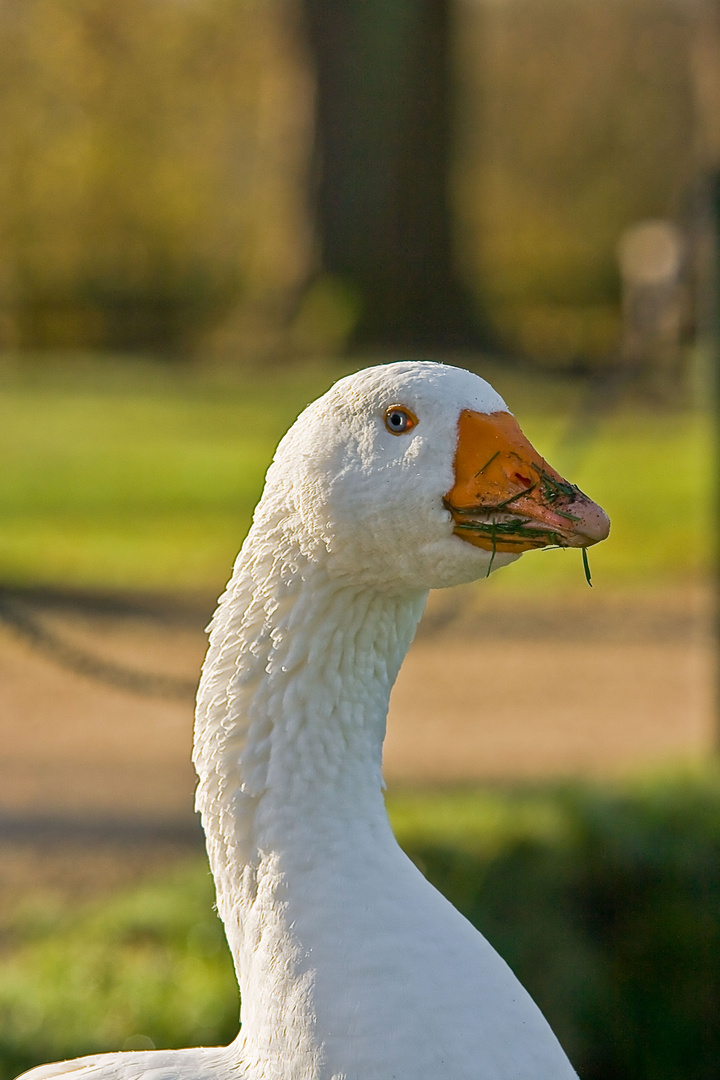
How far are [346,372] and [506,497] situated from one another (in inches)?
441

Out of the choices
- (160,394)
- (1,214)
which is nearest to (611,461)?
(160,394)

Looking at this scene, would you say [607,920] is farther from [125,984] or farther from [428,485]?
[428,485]

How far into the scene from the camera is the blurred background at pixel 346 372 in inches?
157

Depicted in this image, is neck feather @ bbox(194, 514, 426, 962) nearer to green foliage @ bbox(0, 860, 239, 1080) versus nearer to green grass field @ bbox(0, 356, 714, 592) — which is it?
green foliage @ bbox(0, 860, 239, 1080)

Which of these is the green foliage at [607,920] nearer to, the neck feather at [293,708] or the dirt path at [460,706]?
the dirt path at [460,706]

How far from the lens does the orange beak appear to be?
1647 mm

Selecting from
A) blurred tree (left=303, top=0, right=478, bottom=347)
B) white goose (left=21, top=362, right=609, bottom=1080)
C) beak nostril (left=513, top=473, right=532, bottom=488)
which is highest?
blurred tree (left=303, top=0, right=478, bottom=347)

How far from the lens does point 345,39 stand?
1353cm

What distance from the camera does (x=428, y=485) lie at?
5.49 ft

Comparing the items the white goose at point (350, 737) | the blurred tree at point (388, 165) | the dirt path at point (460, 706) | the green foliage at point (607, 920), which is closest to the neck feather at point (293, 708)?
the white goose at point (350, 737)

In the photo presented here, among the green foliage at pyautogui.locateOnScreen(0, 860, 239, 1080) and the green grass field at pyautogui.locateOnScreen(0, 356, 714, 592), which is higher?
the green grass field at pyautogui.locateOnScreen(0, 356, 714, 592)

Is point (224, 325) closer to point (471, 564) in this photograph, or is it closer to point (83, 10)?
point (83, 10)

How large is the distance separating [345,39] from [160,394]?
14.0ft

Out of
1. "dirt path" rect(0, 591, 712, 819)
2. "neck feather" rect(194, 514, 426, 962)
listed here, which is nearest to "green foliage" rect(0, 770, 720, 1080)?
"dirt path" rect(0, 591, 712, 819)
